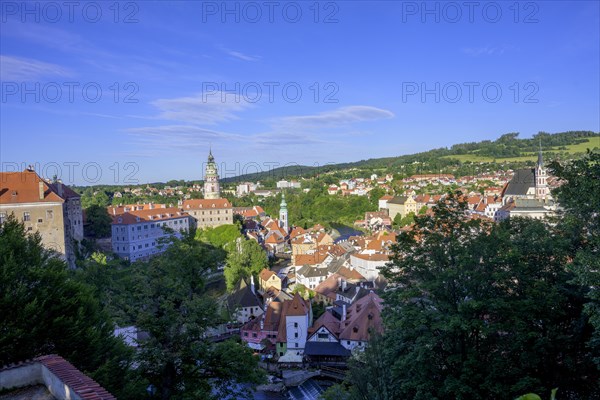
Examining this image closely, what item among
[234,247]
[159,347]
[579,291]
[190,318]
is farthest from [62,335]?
[234,247]

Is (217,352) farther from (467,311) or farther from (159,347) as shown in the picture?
(467,311)

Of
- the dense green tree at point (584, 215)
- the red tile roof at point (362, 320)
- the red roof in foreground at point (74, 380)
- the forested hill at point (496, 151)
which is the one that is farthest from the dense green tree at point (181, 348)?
the forested hill at point (496, 151)

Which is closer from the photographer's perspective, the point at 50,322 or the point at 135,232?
the point at 50,322

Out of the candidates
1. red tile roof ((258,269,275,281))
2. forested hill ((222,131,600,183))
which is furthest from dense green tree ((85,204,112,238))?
forested hill ((222,131,600,183))

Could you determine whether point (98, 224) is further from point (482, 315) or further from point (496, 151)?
point (496, 151)

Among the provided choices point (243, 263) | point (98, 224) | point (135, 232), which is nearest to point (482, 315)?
point (243, 263)

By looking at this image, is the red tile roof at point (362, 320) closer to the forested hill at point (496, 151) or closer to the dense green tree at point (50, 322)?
the dense green tree at point (50, 322)

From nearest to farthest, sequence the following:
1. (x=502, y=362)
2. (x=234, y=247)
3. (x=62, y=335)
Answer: (x=502, y=362), (x=62, y=335), (x=234, y=247)
